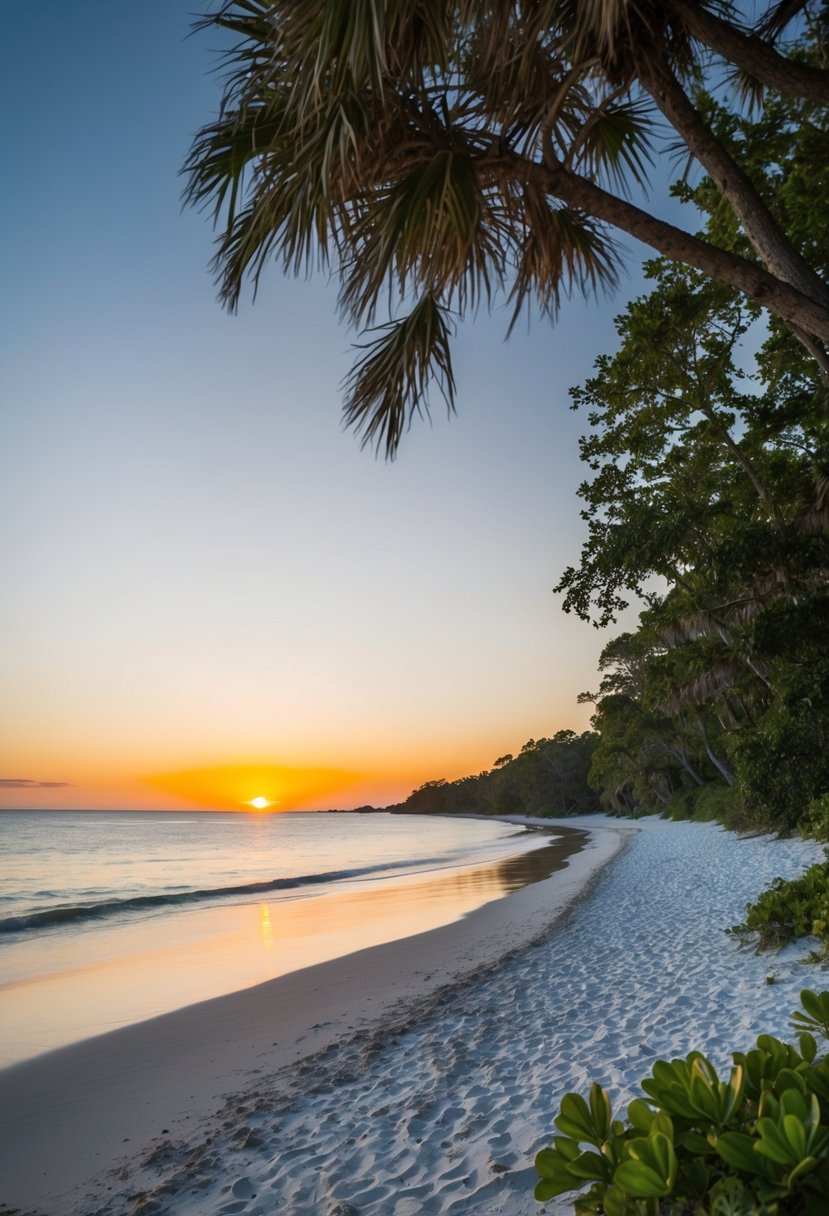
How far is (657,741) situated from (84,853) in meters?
31.8

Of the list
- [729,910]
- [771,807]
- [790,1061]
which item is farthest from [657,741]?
[790,1061]

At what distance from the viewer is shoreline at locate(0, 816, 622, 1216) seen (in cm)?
384

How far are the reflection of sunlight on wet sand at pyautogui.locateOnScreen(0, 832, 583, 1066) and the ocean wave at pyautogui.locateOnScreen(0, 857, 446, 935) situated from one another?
4.96 ft

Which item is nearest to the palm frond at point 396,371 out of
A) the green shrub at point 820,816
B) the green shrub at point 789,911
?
the green shrub at point 789,911

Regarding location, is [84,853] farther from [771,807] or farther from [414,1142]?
[414,1142]

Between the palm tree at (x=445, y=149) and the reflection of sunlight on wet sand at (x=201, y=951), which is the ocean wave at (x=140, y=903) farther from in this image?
the palm tree at (x=445, y=149)

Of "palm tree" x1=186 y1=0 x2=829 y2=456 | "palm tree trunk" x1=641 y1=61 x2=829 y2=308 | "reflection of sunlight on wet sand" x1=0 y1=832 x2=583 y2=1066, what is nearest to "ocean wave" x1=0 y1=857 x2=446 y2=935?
"reflection of sunlight on wet sand" x1=0 y1=832 x2=583 y2=1066

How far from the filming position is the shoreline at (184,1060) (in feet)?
12.6

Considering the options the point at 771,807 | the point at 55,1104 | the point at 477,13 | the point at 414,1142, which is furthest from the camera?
the point at 771,807

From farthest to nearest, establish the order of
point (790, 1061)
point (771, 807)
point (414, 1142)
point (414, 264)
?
point (771, 807) < point (414, 1142) < point (414, 264) < point (790, 1061)

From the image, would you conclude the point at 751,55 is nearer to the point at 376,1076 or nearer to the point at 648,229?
the point at 648,229

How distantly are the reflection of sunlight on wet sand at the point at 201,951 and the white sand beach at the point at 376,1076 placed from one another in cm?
75

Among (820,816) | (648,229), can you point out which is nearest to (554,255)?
(648,229)

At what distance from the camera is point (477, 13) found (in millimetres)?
2656
